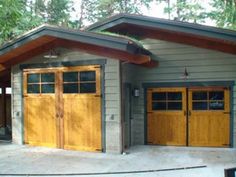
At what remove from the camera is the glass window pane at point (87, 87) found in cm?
835

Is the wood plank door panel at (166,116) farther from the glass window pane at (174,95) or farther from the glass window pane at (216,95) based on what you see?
the glass window pane at (216,95)

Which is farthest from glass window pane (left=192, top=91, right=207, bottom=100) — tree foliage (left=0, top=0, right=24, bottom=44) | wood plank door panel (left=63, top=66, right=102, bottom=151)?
tree foliage (left=0, top=0, right=24, bottom=44)

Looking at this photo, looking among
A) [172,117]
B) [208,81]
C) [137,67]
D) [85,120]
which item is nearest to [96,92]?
[85,120]

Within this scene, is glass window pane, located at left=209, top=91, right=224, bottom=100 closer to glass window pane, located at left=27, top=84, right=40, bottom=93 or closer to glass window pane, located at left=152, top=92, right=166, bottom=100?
glass window pane, located at left=152, top=92, right=166, bottom=100

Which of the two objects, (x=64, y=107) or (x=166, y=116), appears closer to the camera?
(x=64, y=107)

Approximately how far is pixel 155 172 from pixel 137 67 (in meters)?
3.89

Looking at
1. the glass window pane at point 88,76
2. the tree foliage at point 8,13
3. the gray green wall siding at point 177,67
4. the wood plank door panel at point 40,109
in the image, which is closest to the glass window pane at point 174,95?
the gray green wall siding at point 177,67

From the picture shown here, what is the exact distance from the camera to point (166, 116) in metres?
9.39

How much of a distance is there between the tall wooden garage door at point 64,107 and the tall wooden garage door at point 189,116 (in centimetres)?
199

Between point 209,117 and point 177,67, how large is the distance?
5.39ft

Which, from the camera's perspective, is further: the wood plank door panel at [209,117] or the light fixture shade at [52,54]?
the wood plank door panel at [209,117]

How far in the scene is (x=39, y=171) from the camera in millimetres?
6512

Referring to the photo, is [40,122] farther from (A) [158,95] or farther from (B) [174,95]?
(B) [174,95]

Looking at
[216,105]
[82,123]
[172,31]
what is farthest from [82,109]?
[216,105]
